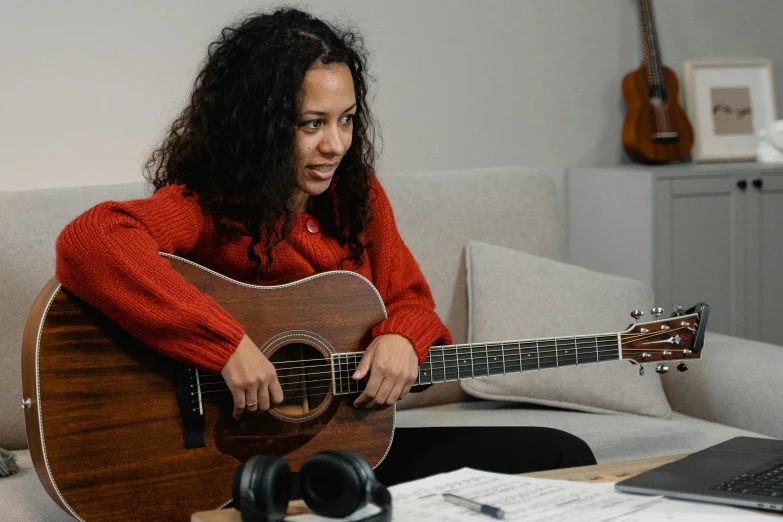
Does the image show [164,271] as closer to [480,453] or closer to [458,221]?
[480,453]

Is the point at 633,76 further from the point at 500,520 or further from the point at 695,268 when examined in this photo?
the point at 500,520

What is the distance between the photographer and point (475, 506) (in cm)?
106

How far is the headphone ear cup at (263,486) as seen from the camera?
3.34 feet

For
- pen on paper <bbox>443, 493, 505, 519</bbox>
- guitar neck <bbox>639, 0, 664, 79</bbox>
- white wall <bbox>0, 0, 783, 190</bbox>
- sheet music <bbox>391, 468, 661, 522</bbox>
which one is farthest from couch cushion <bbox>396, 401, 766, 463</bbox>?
guitar neck <bbox>639, 0, 664, 79</bbox>

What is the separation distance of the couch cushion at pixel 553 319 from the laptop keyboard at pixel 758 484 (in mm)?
897

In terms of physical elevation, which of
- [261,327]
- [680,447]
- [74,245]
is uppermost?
[74,245]

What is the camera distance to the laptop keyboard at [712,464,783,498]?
1116mm

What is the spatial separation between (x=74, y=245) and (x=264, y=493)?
62 cm

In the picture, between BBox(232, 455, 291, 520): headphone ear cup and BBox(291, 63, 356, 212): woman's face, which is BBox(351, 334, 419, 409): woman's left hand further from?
BBox(232, 455, 291, 520): headphone ear cup

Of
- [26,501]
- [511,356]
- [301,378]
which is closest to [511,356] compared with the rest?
[511,356]

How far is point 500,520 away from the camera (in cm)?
103

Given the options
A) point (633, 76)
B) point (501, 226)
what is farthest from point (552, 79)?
point (501, 226)

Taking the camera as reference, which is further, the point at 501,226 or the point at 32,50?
the point at 32,50

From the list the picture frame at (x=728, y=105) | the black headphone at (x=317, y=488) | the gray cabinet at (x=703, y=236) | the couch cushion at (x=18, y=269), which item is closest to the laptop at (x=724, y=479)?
the black headphone at (x=317, y=488)
